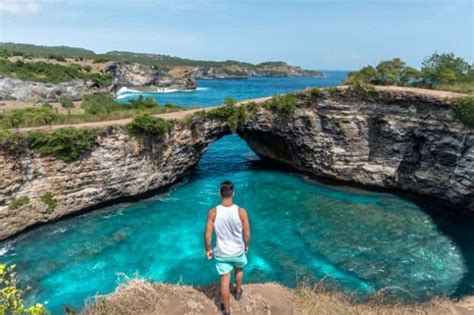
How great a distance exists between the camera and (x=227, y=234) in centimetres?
845

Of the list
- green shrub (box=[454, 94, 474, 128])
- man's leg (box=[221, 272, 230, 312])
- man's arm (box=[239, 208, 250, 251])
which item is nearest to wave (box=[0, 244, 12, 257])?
man's leg (box=[221, 272, 230, 312])

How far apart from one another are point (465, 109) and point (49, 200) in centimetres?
2582

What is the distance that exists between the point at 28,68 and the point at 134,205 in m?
57.3

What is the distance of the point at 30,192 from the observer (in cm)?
2152

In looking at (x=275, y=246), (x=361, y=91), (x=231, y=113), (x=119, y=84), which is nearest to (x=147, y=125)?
(x=231, y=113)

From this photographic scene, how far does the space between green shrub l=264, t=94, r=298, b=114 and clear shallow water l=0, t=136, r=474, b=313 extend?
6.58 metres

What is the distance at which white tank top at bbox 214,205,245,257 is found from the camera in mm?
8381

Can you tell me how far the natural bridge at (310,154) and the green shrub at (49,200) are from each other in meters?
0.14

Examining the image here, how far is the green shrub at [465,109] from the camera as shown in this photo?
2269cm

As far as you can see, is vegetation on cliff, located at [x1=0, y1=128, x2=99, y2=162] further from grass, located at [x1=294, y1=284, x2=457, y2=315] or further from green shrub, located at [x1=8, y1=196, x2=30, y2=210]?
grass, located at [x1=294, y1=284, x2=457, y2=315]

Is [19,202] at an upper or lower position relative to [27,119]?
lower

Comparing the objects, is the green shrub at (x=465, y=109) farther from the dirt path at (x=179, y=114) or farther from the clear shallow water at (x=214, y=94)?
the clear shallow water at (x=214, y=94)

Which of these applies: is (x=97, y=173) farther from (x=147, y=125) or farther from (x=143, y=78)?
(x=143, y=78)

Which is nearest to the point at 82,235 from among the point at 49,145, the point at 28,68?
the point at 49,145
